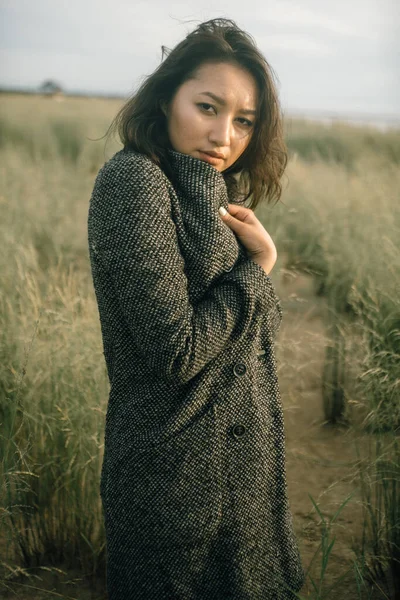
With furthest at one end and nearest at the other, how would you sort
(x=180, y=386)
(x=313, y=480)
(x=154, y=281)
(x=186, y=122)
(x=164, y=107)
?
1. (x=313, y=480)
2. (x=164, y=107)
3. (x=186, y=122)
4. (x=180, y=386)
5. (x=154, y=281)

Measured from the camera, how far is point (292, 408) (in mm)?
3590

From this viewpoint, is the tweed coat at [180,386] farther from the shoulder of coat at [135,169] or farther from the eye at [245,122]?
the eye at [245,122]

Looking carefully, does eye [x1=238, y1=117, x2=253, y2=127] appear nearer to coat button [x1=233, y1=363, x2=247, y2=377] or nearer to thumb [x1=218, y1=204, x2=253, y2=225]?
thumb [x1=218, y1=204, x2=253, y2=225]

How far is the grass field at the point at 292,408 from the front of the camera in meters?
2.16

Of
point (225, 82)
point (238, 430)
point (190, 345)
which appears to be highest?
point (225, 82)

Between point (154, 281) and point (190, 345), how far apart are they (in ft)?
0.48

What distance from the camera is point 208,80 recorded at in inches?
57.9

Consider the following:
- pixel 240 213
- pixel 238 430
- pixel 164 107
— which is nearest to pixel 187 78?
pixel 164 107

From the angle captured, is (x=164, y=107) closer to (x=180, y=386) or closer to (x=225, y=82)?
(x=225, y=82)

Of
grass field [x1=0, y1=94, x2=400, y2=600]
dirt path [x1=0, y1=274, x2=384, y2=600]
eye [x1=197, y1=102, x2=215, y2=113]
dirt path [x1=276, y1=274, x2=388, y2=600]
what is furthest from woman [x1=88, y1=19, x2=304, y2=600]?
dirt path [x1=276, y1=274, x2=388, y2=600]

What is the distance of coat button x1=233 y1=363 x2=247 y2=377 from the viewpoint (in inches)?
54.3

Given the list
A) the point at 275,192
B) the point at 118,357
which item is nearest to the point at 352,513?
the point at 275,192

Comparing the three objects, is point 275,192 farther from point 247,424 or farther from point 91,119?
point 91,119

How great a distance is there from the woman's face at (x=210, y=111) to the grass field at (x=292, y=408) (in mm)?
721
